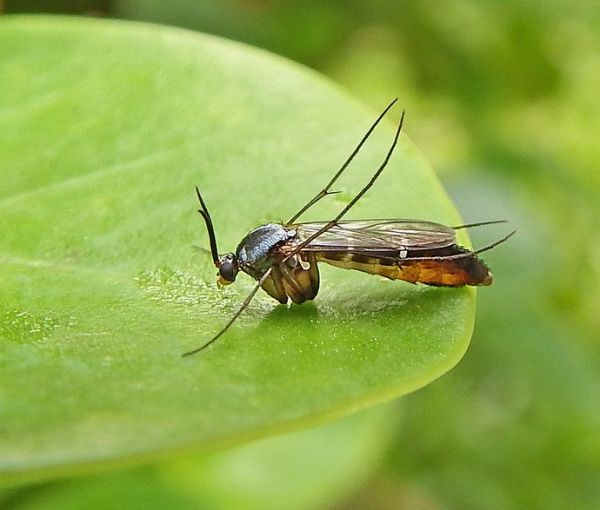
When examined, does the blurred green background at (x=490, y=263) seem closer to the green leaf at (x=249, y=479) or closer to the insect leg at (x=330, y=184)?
the green leaf at (x=249, y=479)

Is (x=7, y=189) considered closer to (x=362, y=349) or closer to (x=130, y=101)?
(x=130, y=101)

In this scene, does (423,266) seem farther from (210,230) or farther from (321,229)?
(210,230)

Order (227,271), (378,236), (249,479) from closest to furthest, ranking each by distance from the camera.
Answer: (227,271)
(378,236)
(249,479)

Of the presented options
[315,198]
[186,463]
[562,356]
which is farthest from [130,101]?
[562,356]

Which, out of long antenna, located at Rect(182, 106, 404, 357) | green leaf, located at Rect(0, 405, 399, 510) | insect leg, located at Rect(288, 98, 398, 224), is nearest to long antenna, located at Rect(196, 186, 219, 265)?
long antenna, located at Rect(182, 106, 404, 357)

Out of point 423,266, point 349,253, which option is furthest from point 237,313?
point 423,266

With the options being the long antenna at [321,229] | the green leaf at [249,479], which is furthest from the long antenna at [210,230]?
the green leaf at [249,479]
